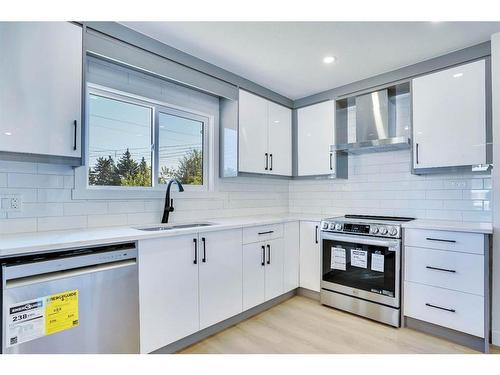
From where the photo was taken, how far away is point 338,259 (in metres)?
2.81

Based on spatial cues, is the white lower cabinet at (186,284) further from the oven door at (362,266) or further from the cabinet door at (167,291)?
the oven door at (362,266)

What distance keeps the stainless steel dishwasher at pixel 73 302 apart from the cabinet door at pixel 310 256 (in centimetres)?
190

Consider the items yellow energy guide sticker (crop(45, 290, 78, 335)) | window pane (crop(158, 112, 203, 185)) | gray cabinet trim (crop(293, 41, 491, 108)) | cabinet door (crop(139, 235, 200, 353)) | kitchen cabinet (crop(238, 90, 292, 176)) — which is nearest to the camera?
yellow energy guide sticker (crop(45, 290, 78, 335))

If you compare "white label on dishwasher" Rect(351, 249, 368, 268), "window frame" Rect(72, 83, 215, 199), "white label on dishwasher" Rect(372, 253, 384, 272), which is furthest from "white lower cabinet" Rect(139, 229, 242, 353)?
"white label on dishwasher" Rect(372, 253, 384, 272)

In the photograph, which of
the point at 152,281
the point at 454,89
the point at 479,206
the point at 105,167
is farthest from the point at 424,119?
the point at 105,167

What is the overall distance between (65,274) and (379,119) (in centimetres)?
303

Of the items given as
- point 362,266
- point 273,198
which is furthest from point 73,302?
point 273,198

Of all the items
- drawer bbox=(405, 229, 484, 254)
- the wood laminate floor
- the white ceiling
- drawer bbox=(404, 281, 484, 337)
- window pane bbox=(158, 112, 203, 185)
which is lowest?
the wood laminate floor

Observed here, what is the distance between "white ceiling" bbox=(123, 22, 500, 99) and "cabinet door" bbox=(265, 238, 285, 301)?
1.76m

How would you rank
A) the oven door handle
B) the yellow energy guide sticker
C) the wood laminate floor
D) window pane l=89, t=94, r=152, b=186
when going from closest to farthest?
the yellow energy guide sticker < the wood laminate floor < window pane l=89, t=94, r=152, b=186 < the oven door handle

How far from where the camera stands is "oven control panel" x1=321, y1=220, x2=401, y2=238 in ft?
8.13

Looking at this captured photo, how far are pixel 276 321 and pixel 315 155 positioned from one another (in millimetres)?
1934

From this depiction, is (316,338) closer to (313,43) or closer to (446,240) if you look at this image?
(446,240)

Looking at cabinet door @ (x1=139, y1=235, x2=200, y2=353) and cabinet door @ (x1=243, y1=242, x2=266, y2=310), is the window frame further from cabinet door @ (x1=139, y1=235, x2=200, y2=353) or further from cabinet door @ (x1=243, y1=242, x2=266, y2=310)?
cabinet door @ (x1=243, y1=242, x2=266, y2=310)
